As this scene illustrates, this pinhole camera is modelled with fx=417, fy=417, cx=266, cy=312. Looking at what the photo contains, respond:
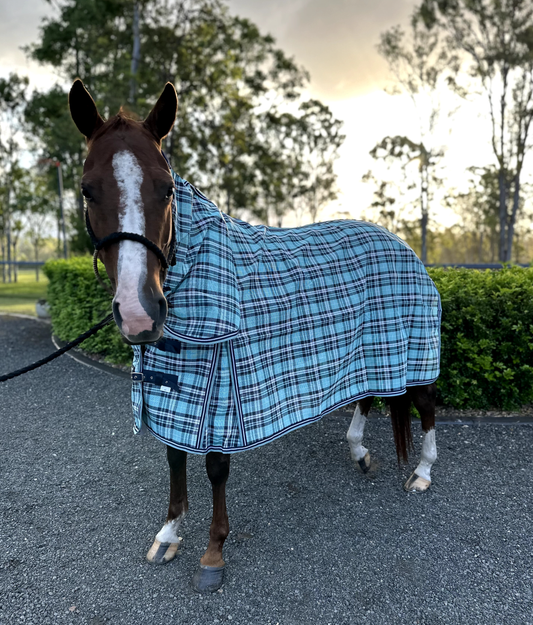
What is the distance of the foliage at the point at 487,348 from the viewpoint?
415 centimetres

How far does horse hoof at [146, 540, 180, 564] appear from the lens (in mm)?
2309

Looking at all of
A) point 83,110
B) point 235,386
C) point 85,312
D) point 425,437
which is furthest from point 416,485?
point 85,312

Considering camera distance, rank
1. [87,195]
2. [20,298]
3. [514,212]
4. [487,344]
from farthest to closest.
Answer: [514,212], [20,298], [487,344], [87,195]

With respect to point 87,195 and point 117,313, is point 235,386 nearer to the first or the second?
point 117,313

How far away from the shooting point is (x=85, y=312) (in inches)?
264

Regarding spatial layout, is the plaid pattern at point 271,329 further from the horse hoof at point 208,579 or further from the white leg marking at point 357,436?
the horse hoof at point 208,579

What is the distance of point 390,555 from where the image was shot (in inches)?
92.7

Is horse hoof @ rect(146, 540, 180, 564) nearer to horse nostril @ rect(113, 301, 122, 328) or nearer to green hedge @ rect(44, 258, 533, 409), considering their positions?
horse nostril @ rect(113, 301, 122, 328)

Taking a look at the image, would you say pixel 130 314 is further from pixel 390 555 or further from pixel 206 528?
pixel 390 555

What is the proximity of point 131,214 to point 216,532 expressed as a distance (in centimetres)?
165

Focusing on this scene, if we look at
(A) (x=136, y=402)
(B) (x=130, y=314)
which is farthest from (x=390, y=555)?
(B) (x=130, y=314)

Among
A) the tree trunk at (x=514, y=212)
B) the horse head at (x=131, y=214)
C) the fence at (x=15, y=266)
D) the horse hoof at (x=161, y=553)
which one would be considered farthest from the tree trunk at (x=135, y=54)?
the tree trunk at (x=514, y=212)

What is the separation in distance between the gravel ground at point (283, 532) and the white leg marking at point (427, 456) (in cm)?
12

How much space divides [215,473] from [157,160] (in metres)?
1.50
